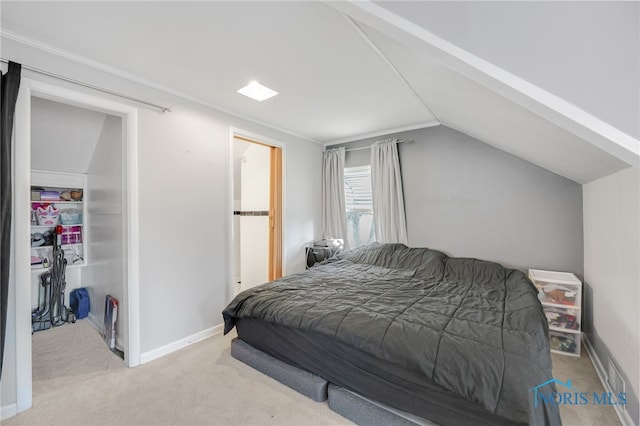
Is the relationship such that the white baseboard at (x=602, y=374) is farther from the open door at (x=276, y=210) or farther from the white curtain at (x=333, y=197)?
the open door at (x=276, y=210)

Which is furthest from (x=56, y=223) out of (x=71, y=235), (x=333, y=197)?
(x=333, y=197)

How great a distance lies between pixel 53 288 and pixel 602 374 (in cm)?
517

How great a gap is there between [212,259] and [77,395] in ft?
4.48

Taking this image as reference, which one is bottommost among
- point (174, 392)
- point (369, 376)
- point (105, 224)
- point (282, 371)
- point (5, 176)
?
point (174, 392)

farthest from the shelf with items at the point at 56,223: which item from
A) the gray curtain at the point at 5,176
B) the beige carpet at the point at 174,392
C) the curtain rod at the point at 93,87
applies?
the curtain rod at the point at 93,87

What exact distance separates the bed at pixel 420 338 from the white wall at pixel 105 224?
1271 millimetres

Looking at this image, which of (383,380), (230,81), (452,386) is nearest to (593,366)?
(452,386)

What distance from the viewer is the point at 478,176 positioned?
10.2 feet

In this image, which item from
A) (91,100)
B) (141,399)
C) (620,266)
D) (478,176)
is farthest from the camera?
(478,176)

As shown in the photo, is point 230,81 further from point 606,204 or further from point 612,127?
point 606,204

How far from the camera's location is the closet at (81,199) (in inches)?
93.5

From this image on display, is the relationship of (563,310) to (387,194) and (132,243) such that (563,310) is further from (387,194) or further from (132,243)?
(132,243)

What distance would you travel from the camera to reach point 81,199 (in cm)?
308

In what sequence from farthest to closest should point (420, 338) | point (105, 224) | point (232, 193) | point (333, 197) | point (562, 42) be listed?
point (333, 197)
point (232, 193)
point (105, 224)
point (420, 338)
point (562, 42)
